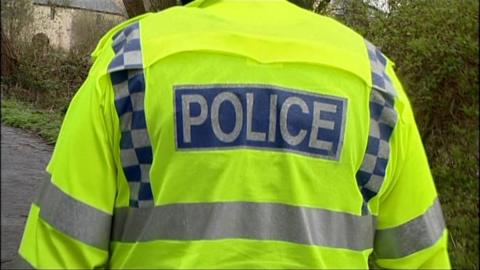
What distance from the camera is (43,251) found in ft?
5.47

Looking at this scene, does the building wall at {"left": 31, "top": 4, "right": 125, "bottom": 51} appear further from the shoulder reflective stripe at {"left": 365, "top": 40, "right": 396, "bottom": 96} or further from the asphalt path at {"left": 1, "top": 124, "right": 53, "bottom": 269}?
the shoulder reflective stripe at {"left": 365, "top": 40, "right": 396, "bottom": 96}

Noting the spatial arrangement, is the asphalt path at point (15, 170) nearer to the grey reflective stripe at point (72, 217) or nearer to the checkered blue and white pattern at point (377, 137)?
the grey reflective stripe at point (72, 217)

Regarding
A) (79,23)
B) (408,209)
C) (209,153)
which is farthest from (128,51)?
(79,23)

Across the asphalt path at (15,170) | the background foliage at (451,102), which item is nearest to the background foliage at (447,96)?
the background foliage at (451,102)

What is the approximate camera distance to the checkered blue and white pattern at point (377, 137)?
180 centimetres

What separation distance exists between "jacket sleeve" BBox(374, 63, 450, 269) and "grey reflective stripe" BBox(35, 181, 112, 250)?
66 centimetres

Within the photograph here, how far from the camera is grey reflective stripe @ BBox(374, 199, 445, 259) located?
76.0 inches

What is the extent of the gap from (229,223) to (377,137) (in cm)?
39

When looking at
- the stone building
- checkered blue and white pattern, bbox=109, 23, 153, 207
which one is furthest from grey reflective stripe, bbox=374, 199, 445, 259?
the stone building

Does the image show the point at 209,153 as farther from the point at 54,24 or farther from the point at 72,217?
the point at 54,24

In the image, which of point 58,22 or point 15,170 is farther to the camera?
point 58,22

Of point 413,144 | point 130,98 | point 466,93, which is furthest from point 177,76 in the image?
point 466,93

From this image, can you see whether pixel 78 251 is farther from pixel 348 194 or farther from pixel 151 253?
pixel 348 194

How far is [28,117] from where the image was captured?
6.79 feet
